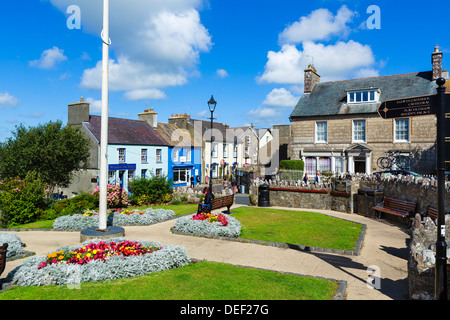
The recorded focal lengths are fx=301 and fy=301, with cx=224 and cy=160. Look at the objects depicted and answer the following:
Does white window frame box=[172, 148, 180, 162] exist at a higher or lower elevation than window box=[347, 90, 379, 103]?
lower

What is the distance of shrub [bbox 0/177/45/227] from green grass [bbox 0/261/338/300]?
10.8 metres

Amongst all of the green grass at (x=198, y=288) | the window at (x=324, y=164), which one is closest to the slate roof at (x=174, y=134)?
the window at (x=324, y=164)

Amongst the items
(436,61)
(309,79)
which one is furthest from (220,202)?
(436,61)

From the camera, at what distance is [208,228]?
11.5m

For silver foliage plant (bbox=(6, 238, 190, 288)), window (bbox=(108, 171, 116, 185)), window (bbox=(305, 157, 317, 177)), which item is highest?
window (bbox=(305, 157, 317, 177))

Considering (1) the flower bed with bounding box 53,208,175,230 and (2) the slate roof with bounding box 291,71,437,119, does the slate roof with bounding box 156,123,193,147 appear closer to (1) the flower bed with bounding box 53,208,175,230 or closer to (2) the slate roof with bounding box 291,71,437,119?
(2) the slate roof with bounding box 291,71,437,119

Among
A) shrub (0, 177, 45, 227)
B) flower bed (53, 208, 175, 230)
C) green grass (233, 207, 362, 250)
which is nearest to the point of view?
green grass (233, 207, 362, 250)

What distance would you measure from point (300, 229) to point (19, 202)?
1393cm

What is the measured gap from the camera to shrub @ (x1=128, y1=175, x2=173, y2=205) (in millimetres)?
21562

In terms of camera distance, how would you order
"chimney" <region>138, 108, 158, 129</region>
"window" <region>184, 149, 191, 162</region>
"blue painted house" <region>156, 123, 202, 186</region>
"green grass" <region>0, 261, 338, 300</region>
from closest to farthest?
"green grass" <region>0, 261, 338, 300</region>
"blue painted house" <region>156, 123, 202, 186</region>
"chimney" <region>138, 108, 158, 129</region>
"window" <region>184, 149, 191, 162</region>

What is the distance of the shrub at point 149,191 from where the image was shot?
2156cm

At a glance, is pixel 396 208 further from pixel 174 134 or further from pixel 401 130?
pixel 174 134

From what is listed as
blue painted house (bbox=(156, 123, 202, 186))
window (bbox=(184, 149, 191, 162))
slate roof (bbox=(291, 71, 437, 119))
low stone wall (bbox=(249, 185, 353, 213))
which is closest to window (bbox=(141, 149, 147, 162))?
blue painted house (bbox=(156, 123, 202, 186))

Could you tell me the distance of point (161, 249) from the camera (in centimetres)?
835
